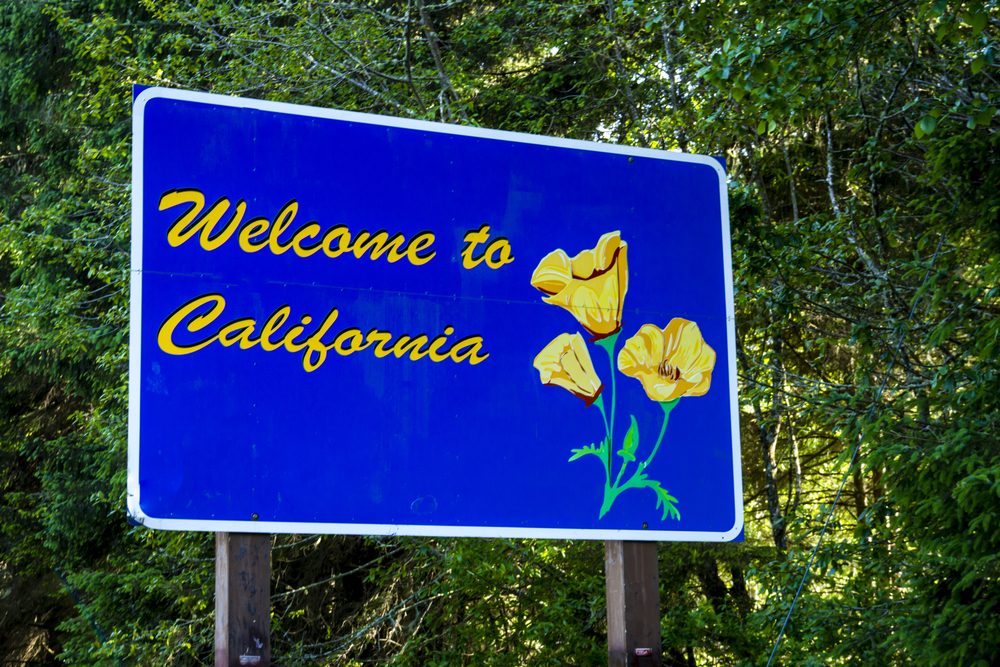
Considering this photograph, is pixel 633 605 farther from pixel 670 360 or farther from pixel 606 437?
pixel 670 360

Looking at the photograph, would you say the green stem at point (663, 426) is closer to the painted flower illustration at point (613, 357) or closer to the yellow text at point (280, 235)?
the painted flower illustration at point (613, 357)

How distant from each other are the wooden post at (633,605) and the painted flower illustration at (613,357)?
0.47 feet

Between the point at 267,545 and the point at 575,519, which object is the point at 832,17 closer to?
the point at 575,519

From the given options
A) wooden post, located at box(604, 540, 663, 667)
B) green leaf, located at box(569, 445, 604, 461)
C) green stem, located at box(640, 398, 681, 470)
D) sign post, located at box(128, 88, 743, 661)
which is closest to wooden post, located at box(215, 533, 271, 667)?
sign post, located at box(128, 88, 743, 661)

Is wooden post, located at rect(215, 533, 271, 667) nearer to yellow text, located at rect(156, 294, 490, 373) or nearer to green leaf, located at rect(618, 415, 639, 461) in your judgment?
yellow text, located at rect(156, 294, 490, 373)

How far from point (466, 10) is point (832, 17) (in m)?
6.36

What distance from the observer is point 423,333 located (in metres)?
3.41

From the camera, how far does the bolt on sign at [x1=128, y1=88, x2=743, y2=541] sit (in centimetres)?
313

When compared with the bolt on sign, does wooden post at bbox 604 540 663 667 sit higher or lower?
lower

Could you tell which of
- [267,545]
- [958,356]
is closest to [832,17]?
[958,356]

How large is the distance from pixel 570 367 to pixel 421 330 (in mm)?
483

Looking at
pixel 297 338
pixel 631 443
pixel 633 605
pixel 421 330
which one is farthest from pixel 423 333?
pixel 633 605

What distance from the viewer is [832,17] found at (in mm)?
4566

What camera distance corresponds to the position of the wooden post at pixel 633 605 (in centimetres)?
348
